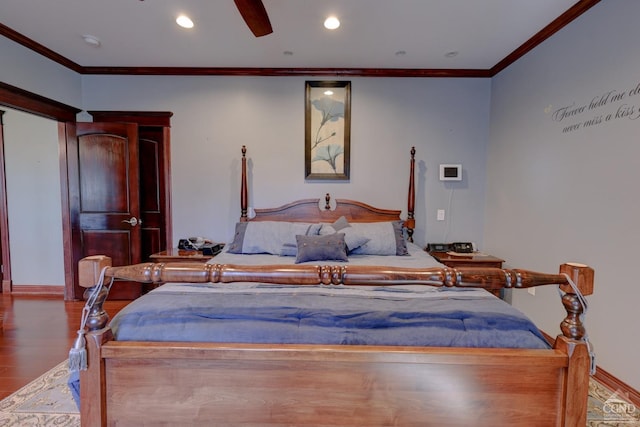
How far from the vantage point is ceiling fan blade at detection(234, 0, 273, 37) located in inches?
67.2

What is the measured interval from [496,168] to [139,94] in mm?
4140

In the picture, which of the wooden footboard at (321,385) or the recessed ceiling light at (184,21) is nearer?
the wooden footboard at (321,385)

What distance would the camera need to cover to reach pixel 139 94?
138 inches

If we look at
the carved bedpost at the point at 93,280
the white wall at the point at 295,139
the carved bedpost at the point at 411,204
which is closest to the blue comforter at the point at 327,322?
the carved bedpost at the point at 93,280

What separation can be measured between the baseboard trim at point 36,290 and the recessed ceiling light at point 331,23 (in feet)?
14.3

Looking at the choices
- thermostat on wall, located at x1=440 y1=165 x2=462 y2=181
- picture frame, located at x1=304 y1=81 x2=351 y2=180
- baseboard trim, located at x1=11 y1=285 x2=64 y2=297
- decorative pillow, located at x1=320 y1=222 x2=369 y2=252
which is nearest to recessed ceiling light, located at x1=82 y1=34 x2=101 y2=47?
picture frame, located at x1=304 y1=81 x2=351 y2=180

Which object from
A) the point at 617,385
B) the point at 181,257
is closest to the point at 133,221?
the point at 181,257

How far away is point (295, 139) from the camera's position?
11.5 feet

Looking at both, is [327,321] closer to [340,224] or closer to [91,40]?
[340,224]

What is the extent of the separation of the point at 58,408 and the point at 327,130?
10.4 ft

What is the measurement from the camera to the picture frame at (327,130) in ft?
11.4

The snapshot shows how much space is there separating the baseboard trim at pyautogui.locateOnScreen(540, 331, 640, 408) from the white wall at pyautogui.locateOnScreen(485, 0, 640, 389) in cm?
3

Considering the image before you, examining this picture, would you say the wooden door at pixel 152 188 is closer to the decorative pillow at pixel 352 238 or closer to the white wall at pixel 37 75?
the white wall at pixel 37 75

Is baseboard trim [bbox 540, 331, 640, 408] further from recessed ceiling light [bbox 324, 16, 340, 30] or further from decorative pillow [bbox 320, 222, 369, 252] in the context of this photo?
recessed ceiling light [bbox 324, 16, 340, 30]
